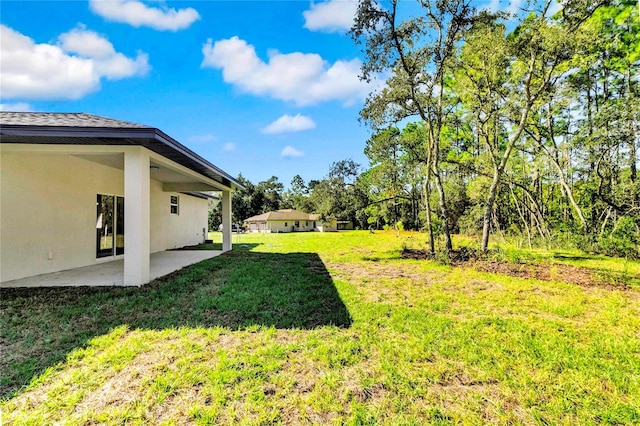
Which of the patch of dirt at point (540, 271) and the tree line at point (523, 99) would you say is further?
the tree line at point (523, 99)

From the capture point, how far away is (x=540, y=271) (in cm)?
792

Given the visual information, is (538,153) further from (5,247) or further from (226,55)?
(5,247)

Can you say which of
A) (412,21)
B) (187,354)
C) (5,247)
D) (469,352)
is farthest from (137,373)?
(412,21)

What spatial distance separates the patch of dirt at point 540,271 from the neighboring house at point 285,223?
29.6m

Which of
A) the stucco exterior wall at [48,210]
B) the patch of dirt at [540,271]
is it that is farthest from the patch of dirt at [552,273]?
the stucco exterior wall at [48,210]

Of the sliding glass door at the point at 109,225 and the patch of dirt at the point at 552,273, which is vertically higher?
the sliding glass door at the point at 109,225

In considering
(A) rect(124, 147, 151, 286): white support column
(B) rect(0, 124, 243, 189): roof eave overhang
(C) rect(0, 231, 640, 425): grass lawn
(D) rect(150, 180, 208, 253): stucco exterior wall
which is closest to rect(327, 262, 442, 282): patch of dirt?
(C) rect(0, 231, 640, 425): grass lawn

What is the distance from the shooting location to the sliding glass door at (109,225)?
822 centimetres

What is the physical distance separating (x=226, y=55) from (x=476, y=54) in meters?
8.01

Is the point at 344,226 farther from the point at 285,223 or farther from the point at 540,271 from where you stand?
the point at 540,271

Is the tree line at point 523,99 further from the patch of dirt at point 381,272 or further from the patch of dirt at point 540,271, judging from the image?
the patch of dirt at point 381,272

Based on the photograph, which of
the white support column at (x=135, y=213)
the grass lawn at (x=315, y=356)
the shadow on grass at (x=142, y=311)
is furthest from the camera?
the white support column at (x=135, y=213)

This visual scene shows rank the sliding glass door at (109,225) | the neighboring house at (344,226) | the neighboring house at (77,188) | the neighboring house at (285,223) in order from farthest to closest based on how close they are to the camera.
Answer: the neighboring house at (344,226) → the neighboring house at (285,223) → the sliding glass door at (109,225) → the neighboring house at (77,188)

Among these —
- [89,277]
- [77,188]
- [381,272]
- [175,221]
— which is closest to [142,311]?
[89,277]
